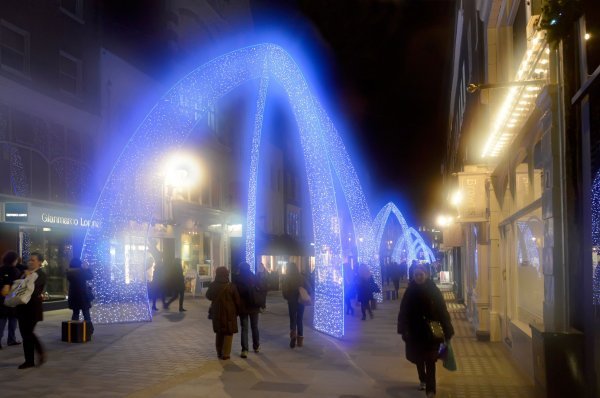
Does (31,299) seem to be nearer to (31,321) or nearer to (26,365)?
(31,321)

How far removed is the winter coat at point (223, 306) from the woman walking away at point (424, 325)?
397cm

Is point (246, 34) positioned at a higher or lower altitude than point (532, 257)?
higher

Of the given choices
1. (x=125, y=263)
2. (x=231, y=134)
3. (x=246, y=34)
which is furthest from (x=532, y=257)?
(x=246, y=34)

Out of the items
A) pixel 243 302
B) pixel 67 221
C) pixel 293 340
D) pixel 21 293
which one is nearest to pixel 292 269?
pixel 293 340

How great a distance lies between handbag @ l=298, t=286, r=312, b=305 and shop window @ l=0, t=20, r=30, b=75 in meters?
13.0

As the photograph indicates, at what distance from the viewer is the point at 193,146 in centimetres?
3353

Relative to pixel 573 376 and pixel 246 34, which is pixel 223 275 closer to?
pixel 573 376

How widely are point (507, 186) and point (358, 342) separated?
4756 millimetres

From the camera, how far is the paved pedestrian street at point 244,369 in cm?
934

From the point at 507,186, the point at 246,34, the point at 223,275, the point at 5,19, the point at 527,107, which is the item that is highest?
the point at 246,34

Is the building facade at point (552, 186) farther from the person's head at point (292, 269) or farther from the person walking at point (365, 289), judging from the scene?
the person walking at point (365, 289)

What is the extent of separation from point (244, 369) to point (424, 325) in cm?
376

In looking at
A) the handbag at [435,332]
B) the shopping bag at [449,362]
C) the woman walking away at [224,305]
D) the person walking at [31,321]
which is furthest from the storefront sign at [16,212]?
the shopping bag at [449,362]

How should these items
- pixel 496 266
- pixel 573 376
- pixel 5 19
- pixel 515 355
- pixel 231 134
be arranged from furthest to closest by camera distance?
pixel 231 134 → pixel 5 19 → pixel 496 266 → pixel 515 355 → pixel 573 376
